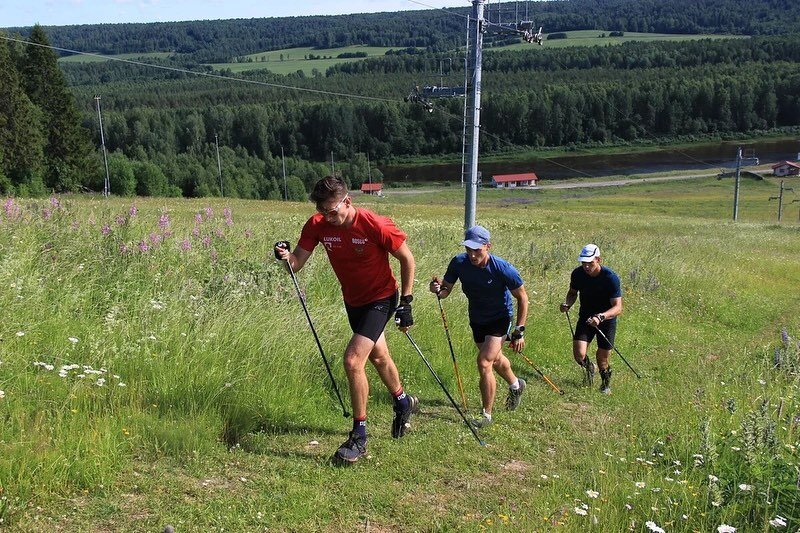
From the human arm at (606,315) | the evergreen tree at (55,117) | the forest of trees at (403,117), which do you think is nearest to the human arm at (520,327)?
the human arm at (606,315)

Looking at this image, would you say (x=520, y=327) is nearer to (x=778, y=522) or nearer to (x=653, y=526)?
(x=653, y=526)

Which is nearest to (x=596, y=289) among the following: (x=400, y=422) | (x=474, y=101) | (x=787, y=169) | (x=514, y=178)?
(x=400, y=422)

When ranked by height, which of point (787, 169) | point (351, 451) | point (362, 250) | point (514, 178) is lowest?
point (514, 178)

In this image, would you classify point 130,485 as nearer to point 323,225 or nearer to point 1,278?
point 323,225

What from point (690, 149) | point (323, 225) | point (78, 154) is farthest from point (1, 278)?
point (690, 149)

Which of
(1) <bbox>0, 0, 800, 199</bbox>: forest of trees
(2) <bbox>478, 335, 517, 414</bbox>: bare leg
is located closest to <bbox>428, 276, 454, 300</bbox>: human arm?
(2) <bbox>478, 335, 517, 414</bbox>: bare leg

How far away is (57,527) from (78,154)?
6410 cm

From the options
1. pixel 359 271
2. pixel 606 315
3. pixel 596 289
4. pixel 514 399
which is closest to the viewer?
pixel 359 271

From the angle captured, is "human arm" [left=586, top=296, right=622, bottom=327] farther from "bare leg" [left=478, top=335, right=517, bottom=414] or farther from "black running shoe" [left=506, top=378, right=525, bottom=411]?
"bare leg" [left=478, top=335, right=517, bottom=414]

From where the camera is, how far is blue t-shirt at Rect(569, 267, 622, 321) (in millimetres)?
8891

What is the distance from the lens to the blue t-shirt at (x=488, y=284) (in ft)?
23.1

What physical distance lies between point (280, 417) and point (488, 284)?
2.33 metres

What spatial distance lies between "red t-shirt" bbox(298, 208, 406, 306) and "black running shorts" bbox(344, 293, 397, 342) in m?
0.04

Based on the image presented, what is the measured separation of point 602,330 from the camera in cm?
909
